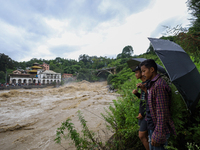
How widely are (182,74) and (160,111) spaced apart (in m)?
0.54

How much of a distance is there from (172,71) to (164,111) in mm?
498

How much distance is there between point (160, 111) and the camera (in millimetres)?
1175

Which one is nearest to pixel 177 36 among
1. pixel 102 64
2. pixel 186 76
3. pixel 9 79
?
pixel 186 76

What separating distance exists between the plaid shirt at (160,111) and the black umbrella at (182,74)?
0.56ft

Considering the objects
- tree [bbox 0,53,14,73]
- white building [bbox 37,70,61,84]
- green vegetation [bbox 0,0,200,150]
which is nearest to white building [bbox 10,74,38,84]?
white building [bbox 37,70,61,84]

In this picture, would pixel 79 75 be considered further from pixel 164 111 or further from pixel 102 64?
pixel 164 111

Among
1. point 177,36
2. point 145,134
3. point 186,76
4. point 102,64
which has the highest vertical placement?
point 102,64

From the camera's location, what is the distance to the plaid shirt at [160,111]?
1153 mm

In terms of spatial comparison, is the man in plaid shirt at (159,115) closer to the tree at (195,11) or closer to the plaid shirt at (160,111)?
the plaid shirt at (160,111)

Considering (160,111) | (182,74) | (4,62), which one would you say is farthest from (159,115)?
(4,62)

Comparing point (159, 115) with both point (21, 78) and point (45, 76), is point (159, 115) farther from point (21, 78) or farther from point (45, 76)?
point (45, 76)

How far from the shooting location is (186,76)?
4.17 feet

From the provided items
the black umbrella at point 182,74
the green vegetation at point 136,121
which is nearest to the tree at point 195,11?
the green vegetation at point 136,121

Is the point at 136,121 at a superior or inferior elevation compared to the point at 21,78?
inferior
